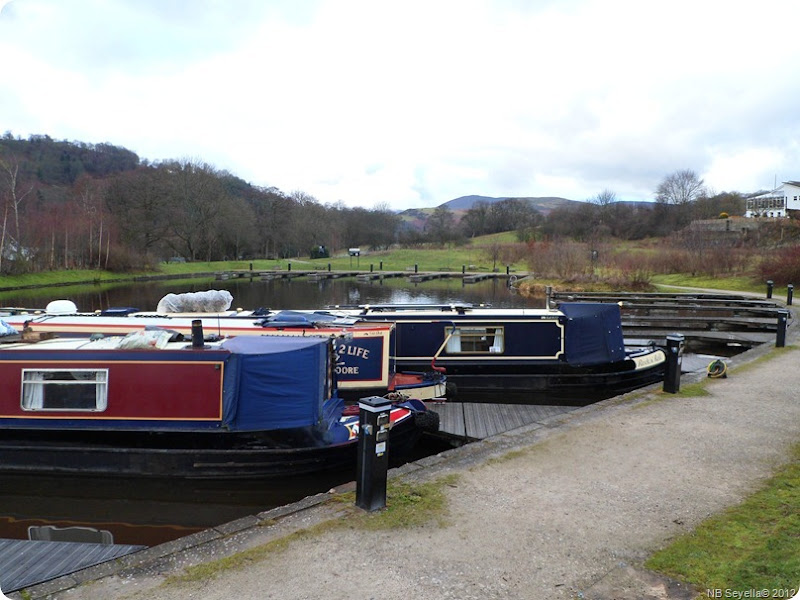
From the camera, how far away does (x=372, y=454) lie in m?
5.43

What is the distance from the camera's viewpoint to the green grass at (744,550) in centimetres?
421

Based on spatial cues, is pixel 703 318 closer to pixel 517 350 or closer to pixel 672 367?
pixel 517 350

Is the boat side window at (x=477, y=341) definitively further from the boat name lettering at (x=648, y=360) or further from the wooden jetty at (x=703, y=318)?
the wooden jetty at (x=703, y=318)

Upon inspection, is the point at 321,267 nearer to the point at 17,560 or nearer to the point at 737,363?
the point at 737,363

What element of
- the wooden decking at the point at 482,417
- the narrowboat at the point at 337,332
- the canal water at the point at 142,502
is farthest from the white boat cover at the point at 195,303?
the wooden decking at the point at 482,417

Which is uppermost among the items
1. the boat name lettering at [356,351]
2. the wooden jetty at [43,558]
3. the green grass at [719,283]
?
the green grass at [719,283]

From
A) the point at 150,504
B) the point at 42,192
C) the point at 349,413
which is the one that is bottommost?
the point at 150,504

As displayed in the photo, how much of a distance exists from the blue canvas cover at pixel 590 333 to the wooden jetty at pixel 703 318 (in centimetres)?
788

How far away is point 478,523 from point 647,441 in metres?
3.48

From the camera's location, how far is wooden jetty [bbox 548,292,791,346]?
19.9 meters

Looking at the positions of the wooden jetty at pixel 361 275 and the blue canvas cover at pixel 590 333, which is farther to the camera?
the wooden jetty at pixel 361 275

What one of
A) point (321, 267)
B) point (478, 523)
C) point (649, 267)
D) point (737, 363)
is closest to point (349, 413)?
point (478, 523)

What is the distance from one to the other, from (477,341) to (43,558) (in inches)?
369

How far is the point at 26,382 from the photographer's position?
830cm
